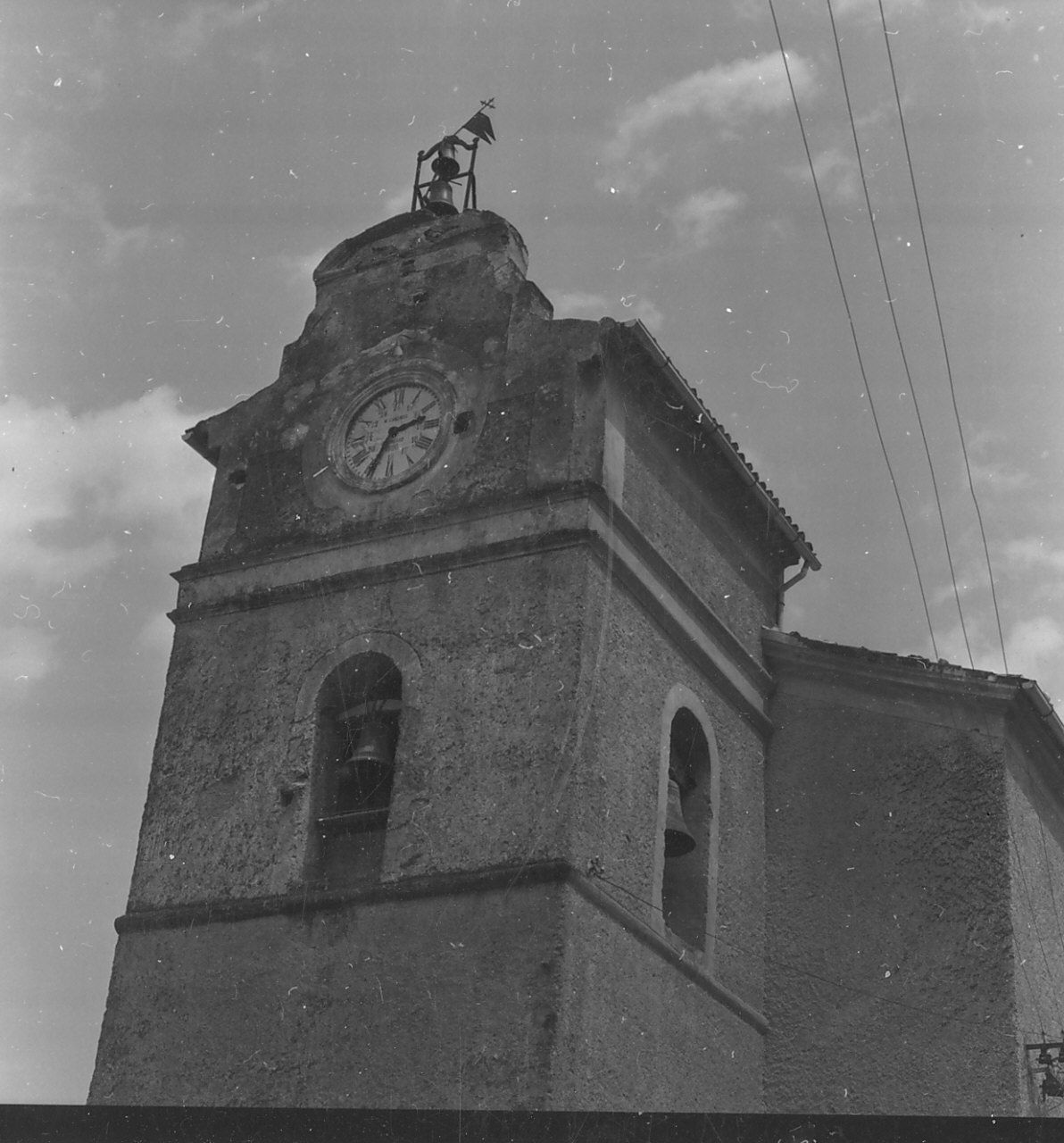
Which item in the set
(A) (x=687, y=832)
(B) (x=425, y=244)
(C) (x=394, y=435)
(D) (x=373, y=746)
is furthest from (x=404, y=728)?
(B) (x=425, y=244)

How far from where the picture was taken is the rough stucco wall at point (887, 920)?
12.5m

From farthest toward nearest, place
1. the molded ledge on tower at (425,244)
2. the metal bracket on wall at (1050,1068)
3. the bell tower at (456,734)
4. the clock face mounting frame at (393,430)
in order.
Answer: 1. the molded ledge on tower at (425,244)
2. the clock face mounting frame at (393,430)
3. the metal bracket on wall at (1050,1068)
4. the bell tower at (456,734)

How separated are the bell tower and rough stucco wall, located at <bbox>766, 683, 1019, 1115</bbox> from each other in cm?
27

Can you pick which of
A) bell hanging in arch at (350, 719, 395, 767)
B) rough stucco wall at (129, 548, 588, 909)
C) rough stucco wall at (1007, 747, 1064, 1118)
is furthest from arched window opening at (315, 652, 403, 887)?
rough stucco wall at (1007, 747, 1064, 1118)

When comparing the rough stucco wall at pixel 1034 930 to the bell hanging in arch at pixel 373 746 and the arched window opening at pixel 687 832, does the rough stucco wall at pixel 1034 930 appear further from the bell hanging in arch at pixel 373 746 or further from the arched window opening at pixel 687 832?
the bell hanging in arch at pixel 373 746

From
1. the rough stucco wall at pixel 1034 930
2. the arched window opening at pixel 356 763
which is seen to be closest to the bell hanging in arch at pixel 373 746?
the arched window opening at pixel 356 763

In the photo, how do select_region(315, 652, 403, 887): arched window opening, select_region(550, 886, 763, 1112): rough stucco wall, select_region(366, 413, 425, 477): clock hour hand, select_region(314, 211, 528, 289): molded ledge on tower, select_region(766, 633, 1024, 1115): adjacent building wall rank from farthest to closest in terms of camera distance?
1. select_region(314, 211, 528, 289): molded ledge on tower
2. select_region(366, 413, 425, 477): clock hour hand
3. select_region(766, 633, 1024, 1115): adjacent building wall
4. select_region(315, 652, 403, 887): arched window opening
5. select_region(550, 886, 763, 1112): rough stucco wall

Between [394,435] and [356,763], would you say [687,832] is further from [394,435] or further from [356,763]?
[394,435]

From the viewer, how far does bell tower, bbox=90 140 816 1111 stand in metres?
11.2

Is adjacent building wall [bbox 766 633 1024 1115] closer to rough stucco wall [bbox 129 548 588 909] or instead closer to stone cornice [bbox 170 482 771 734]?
stone cornice [bbox 170 482 771 734]

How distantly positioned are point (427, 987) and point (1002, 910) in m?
4.47

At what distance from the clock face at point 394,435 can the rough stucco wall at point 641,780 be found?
1963 mm

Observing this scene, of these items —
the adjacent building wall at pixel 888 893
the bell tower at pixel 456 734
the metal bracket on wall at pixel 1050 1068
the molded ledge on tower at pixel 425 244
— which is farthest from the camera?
the molded ledge on tower at pixel 425 244

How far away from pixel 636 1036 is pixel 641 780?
1.80 metres
